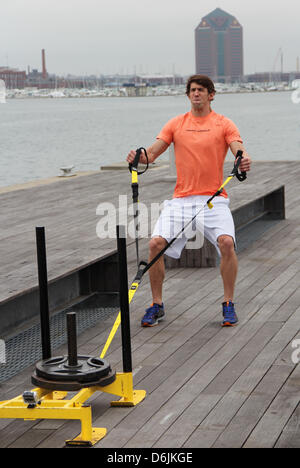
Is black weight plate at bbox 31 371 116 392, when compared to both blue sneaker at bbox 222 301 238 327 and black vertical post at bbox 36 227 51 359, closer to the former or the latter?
black vertical post at bbox 36 227 51 359

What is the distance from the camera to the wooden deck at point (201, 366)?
3.85 m

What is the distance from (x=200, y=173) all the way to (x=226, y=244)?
475 millimetres

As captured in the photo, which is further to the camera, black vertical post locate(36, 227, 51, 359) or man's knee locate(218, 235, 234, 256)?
man's knee locate(218, 235, 234, 256)

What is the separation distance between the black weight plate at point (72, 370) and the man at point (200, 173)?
1.55 meters

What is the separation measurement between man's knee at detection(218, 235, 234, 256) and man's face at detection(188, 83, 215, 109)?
84 cm

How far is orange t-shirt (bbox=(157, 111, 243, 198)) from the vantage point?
221 inches

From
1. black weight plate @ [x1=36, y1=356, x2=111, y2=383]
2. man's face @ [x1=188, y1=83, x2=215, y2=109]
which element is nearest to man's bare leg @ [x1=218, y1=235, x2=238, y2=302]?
man's face @ [x1=188, y1=83, x2=215, y2=109]

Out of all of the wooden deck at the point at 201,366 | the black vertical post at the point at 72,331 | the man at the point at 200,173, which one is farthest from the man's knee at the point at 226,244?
the black vertical post at the point at 72,331

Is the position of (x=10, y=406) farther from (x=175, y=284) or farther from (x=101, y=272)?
(x=175, y=284)

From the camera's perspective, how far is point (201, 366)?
190 inches

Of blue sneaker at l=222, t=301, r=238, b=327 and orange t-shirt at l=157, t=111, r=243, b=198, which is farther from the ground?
orange t-shirt at l=157, t=111, r=243, b=198

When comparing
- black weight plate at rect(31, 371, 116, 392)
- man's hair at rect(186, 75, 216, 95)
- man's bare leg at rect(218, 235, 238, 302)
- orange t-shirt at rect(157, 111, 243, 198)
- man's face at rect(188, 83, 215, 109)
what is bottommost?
black weight plate at rect(31, 371, 116, 392)

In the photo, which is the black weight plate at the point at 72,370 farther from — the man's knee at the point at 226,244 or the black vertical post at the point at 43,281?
the man's knee at the point at 226,244
